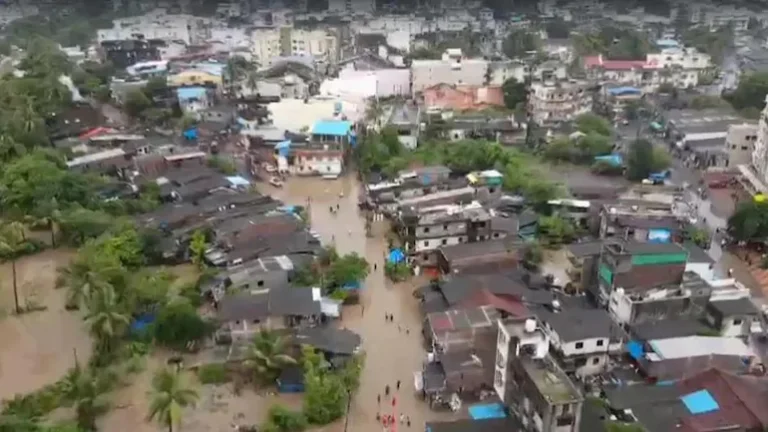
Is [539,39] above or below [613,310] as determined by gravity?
above

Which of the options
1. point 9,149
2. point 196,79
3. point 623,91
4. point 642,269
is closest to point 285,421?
point 642,269

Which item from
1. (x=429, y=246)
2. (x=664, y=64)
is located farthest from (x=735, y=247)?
(x=664, y=64)

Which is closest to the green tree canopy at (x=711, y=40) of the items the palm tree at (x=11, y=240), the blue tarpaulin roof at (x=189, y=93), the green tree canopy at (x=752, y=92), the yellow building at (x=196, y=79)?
the green tree canopy at (x=752, y=92)

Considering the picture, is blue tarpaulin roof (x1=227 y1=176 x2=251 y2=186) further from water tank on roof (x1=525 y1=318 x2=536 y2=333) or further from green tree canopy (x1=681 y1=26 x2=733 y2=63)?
green tree canopy (x1=681 y1=26 x2=733 y2=63)

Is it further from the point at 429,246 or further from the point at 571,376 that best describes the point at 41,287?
the point at 571,376

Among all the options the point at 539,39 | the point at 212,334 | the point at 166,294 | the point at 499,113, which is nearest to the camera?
the point at 212,334

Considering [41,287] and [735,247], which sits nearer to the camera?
[41,287]

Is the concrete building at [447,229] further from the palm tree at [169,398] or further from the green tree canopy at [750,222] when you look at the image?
the palm tree at [169,398]

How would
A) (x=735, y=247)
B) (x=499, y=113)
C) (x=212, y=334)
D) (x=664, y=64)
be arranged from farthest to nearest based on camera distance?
(x=664, y=64), (x=499, y=113), (x=735, y=247), (x=212, y=334)
